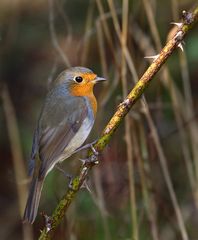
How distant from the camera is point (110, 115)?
18.7 ft

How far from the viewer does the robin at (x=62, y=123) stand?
3243 mm

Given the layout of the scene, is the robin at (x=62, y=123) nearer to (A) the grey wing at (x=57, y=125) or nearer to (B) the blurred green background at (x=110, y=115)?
(A) the grey wing at (x=57, y=125)

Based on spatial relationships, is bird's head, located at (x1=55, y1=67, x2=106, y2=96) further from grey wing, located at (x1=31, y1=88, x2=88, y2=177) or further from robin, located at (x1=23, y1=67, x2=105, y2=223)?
grey wing, located at (x1=31, y1=88, x2=88, y2=177)

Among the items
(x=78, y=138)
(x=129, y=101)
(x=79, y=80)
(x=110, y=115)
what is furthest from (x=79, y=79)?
(x=110, y=115)

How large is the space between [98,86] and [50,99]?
94.5 inches

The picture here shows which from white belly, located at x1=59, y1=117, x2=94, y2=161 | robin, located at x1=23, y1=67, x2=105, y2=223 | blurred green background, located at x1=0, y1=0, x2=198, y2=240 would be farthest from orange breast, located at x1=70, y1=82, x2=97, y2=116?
white belly, located at x1=59, y1=117, x2=94, y2=161

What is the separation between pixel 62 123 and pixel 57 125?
4 cm

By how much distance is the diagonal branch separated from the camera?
7.29ft

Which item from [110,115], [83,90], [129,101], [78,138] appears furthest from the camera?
[110,115]

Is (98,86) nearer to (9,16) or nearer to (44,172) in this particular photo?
(9,16)

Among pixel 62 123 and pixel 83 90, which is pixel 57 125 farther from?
pixel 83 90

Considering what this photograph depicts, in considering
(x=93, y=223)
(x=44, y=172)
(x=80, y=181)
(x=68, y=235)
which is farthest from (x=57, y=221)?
(x=93, y=223)

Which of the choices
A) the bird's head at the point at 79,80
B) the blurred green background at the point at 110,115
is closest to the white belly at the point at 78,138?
the blurred green background at the point at 110,115

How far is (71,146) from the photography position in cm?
347
